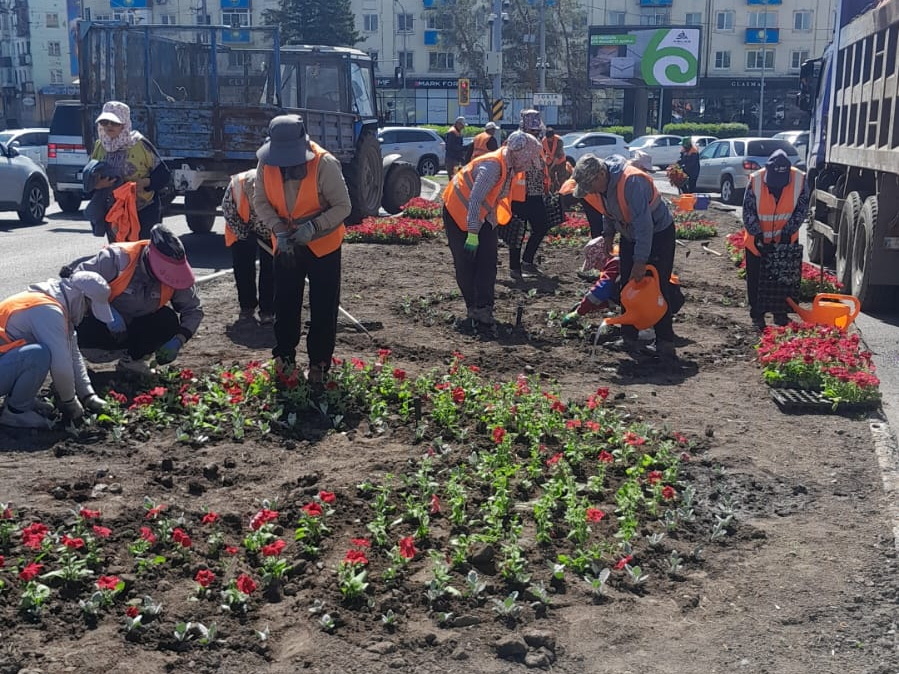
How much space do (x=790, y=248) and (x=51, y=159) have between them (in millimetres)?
14533

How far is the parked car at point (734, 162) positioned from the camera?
27.3m

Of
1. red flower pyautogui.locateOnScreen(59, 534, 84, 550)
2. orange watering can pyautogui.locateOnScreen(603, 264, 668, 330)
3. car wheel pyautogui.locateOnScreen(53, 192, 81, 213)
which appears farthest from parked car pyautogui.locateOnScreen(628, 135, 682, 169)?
red flower pyautogui.locateOnScreen(59, 534, 84, 550)

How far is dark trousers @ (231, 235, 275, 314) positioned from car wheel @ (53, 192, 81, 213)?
12221 millimetres

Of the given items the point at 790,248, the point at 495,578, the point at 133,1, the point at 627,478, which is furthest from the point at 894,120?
the point at 133,1

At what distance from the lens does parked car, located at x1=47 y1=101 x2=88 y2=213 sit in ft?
65.0

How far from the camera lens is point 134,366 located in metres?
7.01

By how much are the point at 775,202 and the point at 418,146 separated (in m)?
25.8

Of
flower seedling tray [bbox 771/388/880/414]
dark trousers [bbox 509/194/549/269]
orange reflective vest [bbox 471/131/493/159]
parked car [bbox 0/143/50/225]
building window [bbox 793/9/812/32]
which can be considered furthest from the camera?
building window [bbox 793/9/812/32]

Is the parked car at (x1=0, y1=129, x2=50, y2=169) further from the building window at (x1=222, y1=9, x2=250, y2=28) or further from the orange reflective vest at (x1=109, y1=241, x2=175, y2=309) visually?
the building window at (x1=222, y1=9, x2=250, y2=28)

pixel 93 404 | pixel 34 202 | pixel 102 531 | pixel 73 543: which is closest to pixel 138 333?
pixel 93 404

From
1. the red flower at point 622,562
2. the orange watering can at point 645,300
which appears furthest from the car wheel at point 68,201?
the red flower at point 622,562

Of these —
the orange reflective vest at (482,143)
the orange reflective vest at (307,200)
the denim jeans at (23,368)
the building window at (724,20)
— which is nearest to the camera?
the denim jeans at (23,368)

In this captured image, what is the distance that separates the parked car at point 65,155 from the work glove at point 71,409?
47.7ft

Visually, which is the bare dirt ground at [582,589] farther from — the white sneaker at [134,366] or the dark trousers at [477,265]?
the dark trousers at [477,265]
